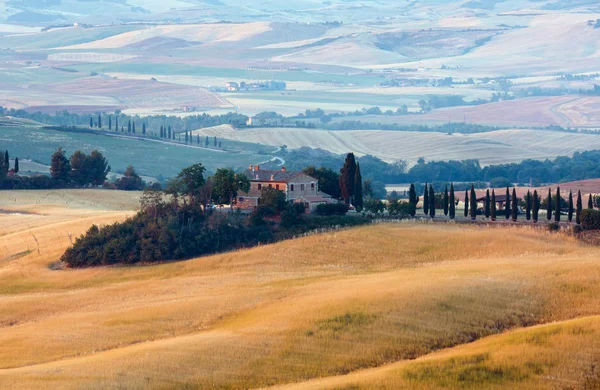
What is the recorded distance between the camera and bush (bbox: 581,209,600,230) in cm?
7900

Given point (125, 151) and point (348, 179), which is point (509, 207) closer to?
point (348, 179)

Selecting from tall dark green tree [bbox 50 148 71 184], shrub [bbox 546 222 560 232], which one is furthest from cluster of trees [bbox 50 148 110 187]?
shrub [bbox 546 222 560 232]

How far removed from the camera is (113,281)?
72938 mm

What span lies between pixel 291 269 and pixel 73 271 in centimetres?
1306

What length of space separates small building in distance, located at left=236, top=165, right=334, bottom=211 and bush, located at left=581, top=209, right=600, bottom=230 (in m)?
17.8

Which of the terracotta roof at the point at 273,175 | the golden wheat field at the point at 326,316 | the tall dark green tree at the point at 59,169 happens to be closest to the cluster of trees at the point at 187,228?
the golden wheat field at the point at 326,316

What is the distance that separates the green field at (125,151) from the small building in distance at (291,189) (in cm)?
8031

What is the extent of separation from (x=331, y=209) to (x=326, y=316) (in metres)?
33.9

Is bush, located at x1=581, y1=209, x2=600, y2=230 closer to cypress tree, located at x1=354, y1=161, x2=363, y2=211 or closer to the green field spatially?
cypress tree, located at x1=354, y1=161, x2=363, y2=211

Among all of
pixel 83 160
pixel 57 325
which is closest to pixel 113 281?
pixel 57 325

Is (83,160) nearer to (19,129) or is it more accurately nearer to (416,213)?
(416,213)

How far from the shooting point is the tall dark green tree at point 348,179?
91.2 m

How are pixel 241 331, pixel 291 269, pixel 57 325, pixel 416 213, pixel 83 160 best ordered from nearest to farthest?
pixel 241 331
pixel 57 325
pixel 291 269
pixel 416 213
pixel 83 160

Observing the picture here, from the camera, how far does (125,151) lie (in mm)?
184875
